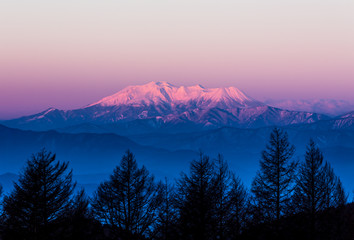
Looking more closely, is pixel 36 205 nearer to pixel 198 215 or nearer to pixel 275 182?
pixel 198 215

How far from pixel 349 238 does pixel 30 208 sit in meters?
27.1

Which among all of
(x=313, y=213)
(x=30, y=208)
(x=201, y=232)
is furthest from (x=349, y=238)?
(x=30, y=208)

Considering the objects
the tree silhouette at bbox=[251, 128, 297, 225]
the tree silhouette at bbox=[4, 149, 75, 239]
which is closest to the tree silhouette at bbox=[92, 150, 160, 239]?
the tree silhouette at bbox=[4, 149, 75, 239]

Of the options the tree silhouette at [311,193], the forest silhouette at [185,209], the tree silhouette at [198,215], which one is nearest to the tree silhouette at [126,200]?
the forest silhouette at [185,209]

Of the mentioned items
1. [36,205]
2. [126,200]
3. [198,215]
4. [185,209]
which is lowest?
[36,205]

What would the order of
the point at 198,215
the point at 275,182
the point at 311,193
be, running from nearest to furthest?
1. the point at 198,215
2. the point at 311,193
3. the point at 275,182

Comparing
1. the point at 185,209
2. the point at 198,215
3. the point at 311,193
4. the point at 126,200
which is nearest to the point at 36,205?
the point at 126,200

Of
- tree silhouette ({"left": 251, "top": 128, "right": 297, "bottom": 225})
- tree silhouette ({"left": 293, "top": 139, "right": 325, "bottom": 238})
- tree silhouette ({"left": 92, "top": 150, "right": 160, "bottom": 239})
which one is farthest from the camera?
tree silhouette ({"left": 251, "top": 128, "right": 297, "bottom": 225})

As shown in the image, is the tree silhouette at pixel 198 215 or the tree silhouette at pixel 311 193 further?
the tree silhouette at pixel 311 193

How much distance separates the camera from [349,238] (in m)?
40.2

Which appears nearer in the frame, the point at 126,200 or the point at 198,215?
the point at 198,215

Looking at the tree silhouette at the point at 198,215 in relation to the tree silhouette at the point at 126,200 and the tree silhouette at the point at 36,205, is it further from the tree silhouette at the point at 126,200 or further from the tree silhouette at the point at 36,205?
the tree silhouette at the point at 36,205

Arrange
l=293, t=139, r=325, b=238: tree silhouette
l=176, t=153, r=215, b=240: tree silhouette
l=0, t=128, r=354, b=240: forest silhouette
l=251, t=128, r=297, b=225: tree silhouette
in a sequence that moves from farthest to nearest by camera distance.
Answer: l=251, t=128, r=297, b=225: tree silhouette < l=293, t=139, r=325, b=238: tree silhouette < l=176, t=153, r=215, b=240: tree silhouette < l=0, t=128, r=354, b=240: forest silhouette

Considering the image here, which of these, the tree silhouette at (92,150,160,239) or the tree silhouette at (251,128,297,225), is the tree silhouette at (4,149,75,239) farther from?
the tree silhouette at (251,128,297,225)
